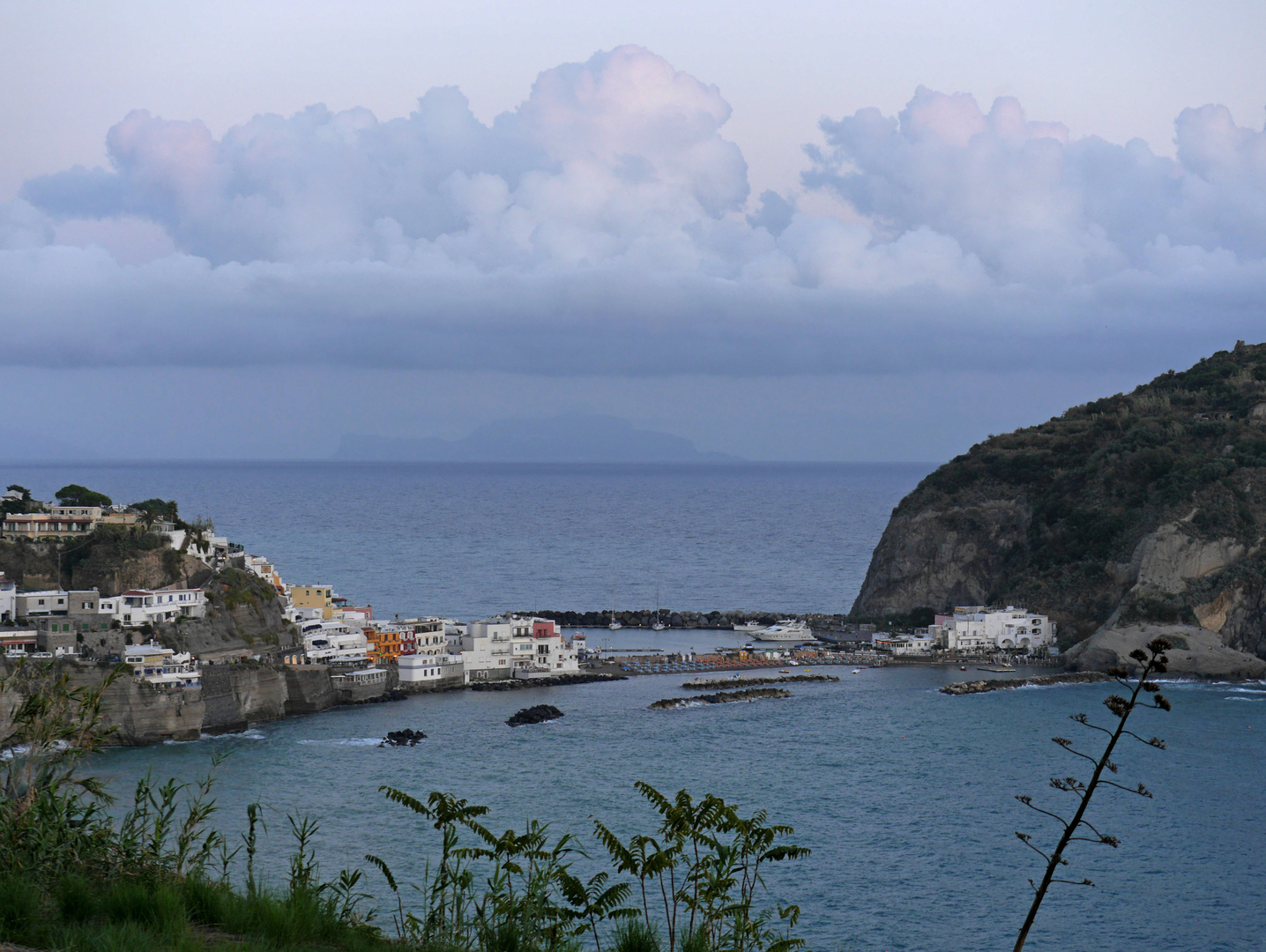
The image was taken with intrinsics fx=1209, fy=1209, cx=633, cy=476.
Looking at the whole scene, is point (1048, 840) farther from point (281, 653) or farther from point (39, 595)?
point (39, 595)

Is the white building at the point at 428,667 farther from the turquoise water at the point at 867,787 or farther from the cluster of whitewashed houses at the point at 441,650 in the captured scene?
the turquoise water at the point at 867,787

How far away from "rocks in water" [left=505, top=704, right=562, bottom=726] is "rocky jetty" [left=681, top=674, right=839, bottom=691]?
Result: 31.8ft

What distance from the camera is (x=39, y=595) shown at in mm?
46375

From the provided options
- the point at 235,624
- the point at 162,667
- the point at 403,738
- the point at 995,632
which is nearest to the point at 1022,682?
the point at 995,632

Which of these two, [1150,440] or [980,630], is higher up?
[1150,440]

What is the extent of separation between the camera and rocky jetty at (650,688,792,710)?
168ft

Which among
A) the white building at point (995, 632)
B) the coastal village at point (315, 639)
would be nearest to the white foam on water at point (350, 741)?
the coastal village at point (315, 639)

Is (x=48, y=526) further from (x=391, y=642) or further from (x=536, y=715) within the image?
(x=536, y=715)

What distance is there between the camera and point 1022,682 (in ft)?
192

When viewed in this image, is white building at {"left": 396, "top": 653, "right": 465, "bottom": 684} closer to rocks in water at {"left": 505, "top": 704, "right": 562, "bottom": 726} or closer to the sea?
the sea

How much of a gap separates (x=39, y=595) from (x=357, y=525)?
11088cm

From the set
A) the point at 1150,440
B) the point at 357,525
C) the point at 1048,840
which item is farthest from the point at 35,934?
the point at 357,525

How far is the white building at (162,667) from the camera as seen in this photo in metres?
42.5

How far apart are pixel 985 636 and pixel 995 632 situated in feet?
2.10
